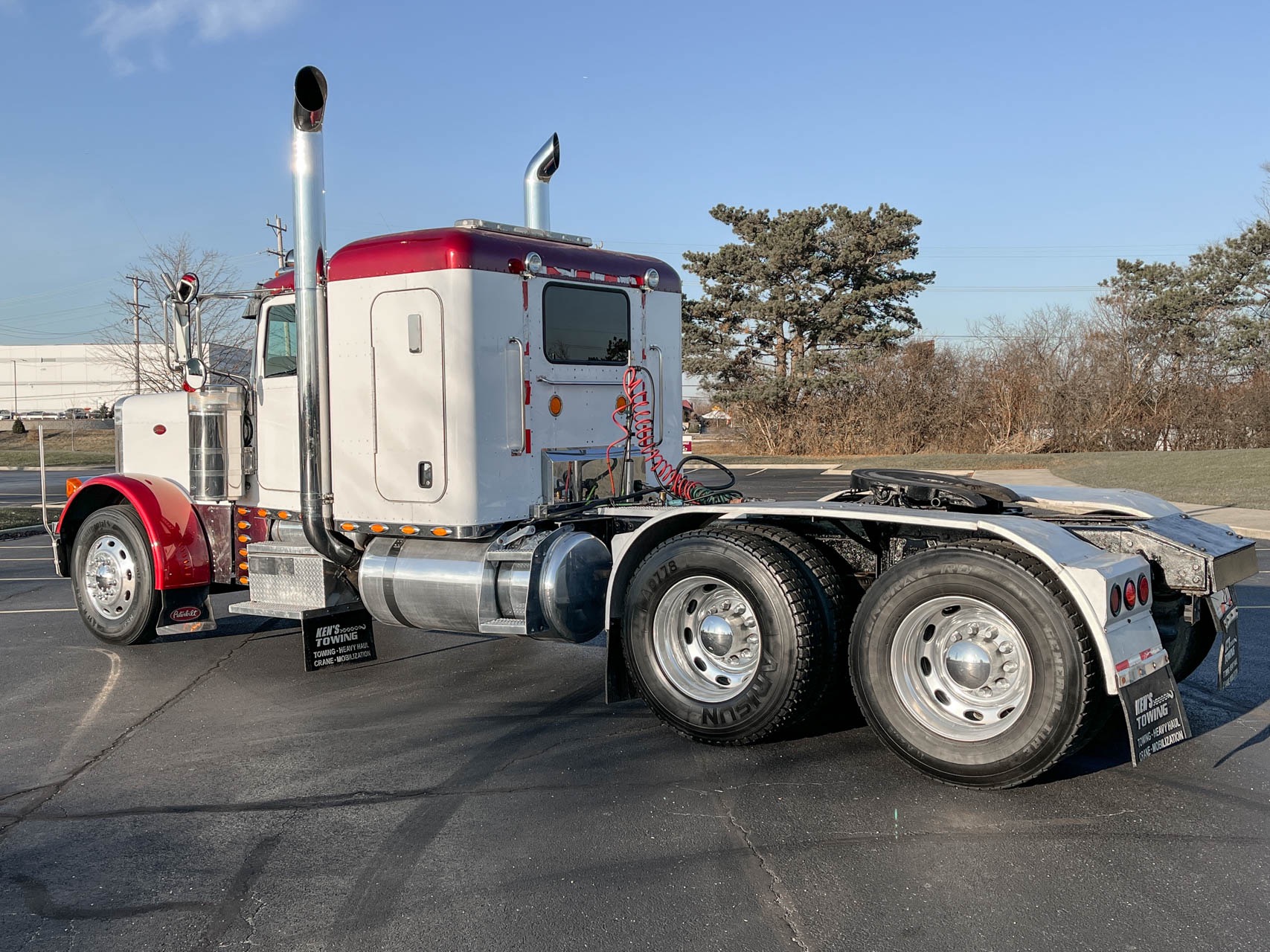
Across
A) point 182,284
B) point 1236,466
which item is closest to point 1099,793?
point 182,284

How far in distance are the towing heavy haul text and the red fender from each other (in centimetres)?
2

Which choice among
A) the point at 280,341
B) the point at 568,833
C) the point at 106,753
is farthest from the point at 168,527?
the point at 568,833

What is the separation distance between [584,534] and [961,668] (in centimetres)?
241

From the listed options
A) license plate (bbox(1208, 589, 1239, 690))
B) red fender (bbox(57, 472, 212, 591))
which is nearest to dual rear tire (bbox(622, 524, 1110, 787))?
license plate (bbox(1208, 589, 1239, 690))

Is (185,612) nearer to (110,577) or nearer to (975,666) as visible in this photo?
(110,577)

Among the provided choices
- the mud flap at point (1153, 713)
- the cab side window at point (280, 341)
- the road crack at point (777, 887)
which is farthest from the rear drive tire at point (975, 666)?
the cab side window at point (280, 341)

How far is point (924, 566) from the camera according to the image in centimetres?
459

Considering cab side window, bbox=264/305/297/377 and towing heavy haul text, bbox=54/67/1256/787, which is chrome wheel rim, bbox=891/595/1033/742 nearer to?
towing heavy haul text, bbox=54/67/1256/787

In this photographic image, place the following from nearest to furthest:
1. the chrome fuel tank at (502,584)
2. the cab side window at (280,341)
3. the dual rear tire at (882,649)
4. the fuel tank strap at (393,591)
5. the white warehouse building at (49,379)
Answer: the dual rear tire at (882,649), the chrome fuel tank at (502,584), the fuel tank strap at (393,591), the cab side window at (280,341), the white warehouse building at (49,379)

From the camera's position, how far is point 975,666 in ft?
15.0

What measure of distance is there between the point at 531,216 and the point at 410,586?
3.08 metres

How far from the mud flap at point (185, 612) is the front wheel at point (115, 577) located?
0.49ft

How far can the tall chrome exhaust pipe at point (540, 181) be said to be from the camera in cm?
791

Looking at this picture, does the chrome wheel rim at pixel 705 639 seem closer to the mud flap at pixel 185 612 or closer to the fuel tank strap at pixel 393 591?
the fuel tank strap at pixel 393 591
